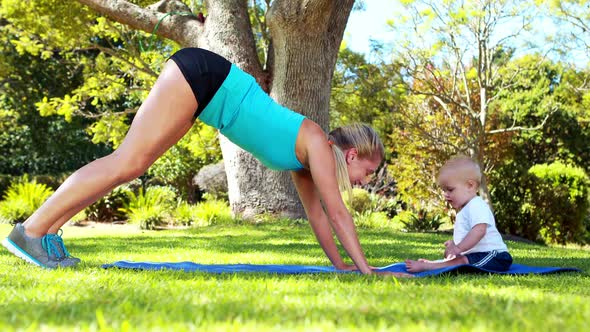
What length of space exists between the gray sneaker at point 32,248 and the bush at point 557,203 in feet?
36.2

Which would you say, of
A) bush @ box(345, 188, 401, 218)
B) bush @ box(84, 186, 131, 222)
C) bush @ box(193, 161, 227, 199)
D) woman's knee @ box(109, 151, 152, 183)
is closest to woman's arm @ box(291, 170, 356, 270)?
woman's knee @ box(109, 151, 152, 183)

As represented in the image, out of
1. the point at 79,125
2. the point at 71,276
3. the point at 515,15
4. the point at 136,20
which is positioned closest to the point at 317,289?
the point at 71,276

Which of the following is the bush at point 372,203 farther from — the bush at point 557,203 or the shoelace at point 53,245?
the shoelace at point 53,245

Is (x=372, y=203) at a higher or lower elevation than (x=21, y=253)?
lower

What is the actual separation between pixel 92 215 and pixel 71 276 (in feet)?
40.7

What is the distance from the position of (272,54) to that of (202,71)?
22.4 feet

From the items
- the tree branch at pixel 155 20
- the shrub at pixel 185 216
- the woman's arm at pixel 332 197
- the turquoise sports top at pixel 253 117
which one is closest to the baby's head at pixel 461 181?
the woman's arm at pixel 332 197

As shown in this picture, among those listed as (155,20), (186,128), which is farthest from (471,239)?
(155,20)

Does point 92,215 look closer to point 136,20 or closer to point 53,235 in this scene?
point 136,20

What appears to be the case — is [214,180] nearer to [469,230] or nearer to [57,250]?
[469,230]

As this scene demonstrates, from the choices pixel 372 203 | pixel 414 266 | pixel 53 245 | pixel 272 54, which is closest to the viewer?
pixel 53 245

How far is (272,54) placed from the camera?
10.5m

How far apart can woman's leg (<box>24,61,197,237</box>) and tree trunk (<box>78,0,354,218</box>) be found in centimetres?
589

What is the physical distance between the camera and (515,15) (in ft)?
51.5
